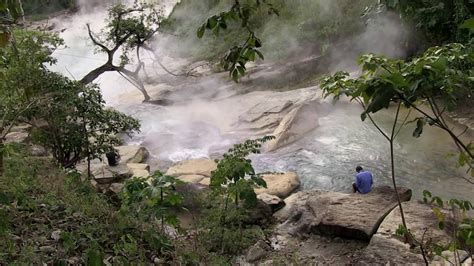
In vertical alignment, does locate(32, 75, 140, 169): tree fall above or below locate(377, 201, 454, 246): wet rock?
above

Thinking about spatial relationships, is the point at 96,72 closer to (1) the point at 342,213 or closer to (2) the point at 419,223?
(1) the point at 342,213

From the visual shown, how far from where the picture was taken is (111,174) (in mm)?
7797

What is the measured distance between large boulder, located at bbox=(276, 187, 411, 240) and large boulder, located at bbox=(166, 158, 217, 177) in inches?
94.4

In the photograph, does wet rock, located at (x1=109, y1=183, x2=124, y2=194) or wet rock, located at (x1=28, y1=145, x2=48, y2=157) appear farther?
wet rock, located at (x1=28, y1=145, x2=48, y2=157)

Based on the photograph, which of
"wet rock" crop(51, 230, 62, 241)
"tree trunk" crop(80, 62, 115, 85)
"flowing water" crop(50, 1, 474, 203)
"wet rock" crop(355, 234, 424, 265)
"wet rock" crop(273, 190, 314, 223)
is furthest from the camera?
"tree trunk" crop(80, 62, 115, 85)

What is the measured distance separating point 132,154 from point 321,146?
13.5ft

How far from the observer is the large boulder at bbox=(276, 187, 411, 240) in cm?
548

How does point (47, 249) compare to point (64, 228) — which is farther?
point (64, 228)

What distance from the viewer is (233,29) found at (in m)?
17.7

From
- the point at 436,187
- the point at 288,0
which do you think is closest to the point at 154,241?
the point at 436,187

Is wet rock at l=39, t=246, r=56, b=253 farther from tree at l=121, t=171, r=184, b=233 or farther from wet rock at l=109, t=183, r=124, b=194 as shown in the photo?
wet rock at l=109, t=183, r=124, b=194

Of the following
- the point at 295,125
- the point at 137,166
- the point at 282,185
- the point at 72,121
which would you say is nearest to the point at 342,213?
the point at 282,185

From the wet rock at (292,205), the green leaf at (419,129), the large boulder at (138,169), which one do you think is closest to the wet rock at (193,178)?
the large boulder at (138,169)

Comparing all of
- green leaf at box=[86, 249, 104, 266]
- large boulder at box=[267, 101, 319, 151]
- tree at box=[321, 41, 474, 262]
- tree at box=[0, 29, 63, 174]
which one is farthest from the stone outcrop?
large boulder at box=[267, 101, 319, 151]
